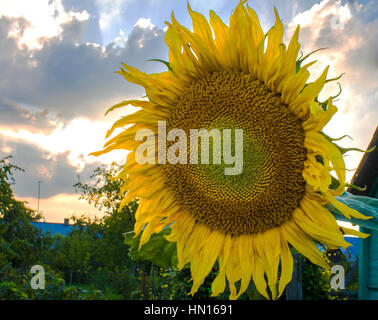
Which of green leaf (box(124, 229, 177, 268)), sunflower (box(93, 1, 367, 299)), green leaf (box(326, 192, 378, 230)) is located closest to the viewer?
green leaf (box(326, 192, 378, 230))

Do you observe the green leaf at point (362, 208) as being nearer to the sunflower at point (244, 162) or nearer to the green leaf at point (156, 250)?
the sunflower at point (244, 162)

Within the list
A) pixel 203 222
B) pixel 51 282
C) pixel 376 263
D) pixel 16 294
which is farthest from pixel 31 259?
pixel 203 222

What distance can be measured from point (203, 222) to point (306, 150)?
51 cm

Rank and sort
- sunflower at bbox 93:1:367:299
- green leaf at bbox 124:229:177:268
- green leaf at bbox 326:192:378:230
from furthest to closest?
green leaf at bbox 124:229:177:268 → sunflower at bbox 93:1:367:299 → green leaf at bbox 326:192:378:230

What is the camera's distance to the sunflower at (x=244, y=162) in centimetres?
137

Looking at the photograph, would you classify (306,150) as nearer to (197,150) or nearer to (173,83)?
(197,150)

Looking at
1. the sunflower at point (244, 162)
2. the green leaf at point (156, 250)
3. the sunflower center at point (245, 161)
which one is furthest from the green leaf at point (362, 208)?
the green leaf at point (156, 250)

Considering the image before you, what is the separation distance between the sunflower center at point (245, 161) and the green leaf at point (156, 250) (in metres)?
0.18

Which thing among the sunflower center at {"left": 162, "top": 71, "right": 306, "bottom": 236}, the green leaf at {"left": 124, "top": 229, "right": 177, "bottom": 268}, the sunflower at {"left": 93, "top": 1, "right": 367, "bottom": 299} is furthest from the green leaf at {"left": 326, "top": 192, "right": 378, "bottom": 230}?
the green leaf at {"left": 124, "top": 229, "right": 177, "bottom": 268}

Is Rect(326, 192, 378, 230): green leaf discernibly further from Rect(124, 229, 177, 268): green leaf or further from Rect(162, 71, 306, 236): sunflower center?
Rect(124, 229, 177, 268): green leaf

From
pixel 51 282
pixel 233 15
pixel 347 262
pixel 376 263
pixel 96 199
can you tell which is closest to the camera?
pixel 233 15

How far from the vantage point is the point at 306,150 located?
1435mm

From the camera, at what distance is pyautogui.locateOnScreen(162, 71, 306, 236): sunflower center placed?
4.74 ft

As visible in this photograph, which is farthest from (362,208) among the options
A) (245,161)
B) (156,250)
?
(156,250)
